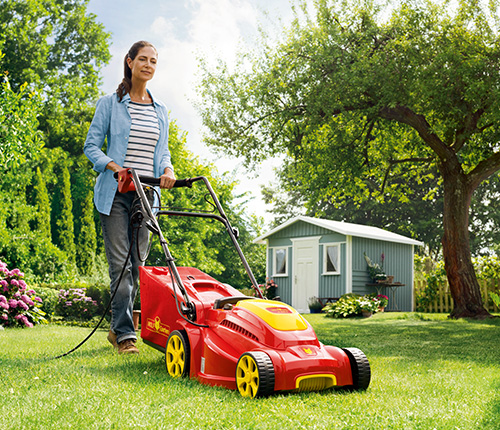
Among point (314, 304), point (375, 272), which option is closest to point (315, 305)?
point (314, 304)

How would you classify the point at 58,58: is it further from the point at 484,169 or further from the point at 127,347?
the point at 127,347

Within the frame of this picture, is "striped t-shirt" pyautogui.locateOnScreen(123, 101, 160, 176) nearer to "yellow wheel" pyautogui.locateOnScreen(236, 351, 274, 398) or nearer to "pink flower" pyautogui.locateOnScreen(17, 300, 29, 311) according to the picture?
"yellow wheel" pyautogui.locateOnScreen(236, 351, 274, 398)

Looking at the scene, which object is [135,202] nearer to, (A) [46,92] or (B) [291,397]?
(B) [291,397]

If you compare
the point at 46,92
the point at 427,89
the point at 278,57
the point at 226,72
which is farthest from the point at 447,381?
the point at 46,92

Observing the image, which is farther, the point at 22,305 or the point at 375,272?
the point at 375,272

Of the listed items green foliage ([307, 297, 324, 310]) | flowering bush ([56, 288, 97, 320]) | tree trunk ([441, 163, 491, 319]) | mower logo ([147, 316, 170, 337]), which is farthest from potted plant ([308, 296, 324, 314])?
mower logo ([147, 316, 170, 337])

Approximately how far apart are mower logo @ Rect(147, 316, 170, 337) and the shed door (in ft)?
47.5

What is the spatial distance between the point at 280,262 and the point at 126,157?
15.4 meters

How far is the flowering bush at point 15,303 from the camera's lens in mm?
7755

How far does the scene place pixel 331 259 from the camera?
17906 mm

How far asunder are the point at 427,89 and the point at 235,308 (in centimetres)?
799

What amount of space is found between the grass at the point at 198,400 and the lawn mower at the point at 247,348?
84mm

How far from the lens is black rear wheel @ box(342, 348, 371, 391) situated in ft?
10.2

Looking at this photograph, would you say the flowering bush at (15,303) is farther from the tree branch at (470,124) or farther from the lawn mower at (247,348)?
the tree branch at (470,124)
